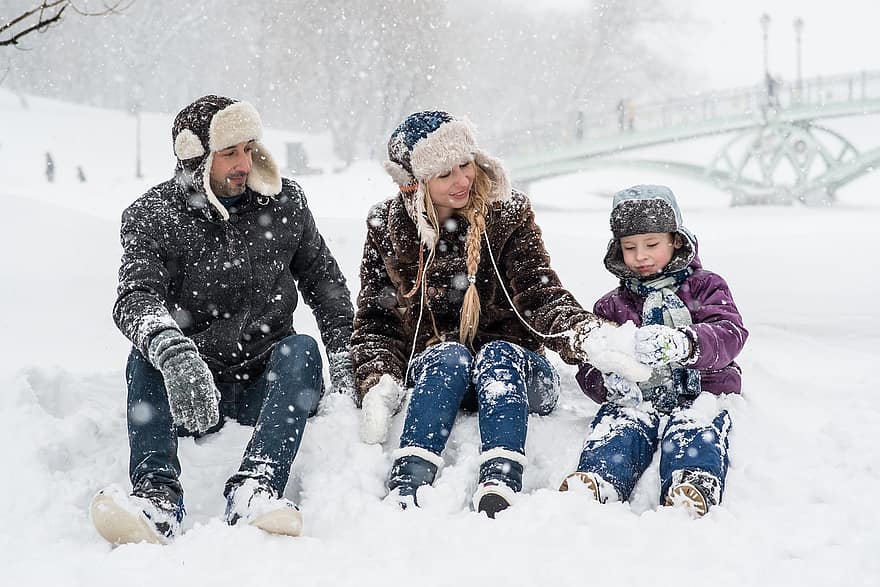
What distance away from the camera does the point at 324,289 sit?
3541 millimetres

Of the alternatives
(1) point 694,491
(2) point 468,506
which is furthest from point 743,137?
(2) point 468,506

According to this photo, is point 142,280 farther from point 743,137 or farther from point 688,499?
point 743,137

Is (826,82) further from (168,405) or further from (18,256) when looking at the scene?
(168,405)

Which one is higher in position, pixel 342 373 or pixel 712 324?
pixel 712 324

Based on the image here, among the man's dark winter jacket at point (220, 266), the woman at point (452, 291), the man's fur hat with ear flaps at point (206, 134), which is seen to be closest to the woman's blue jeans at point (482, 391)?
the woman at point (452, 291)

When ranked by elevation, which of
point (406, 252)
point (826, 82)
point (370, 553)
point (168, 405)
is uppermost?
point (826, 82)

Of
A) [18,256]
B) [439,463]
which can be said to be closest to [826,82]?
[18,256]

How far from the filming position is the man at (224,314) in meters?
2.51

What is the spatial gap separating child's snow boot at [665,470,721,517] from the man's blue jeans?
4.10 feet

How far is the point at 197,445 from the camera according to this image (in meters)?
3.14

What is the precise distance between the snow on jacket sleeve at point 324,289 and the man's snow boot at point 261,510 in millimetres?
1091

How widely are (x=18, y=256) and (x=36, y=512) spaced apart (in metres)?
6.77

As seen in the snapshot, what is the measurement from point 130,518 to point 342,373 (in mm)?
1237

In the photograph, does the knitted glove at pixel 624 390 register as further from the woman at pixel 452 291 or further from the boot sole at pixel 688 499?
the boot sole at pixel 688 499
